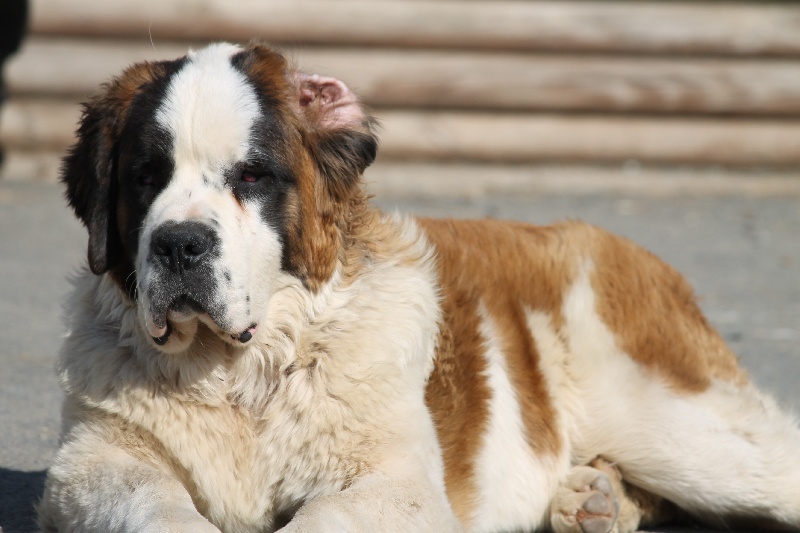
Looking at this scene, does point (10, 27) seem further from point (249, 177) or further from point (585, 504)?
point (585, 504)

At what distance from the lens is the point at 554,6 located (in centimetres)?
936

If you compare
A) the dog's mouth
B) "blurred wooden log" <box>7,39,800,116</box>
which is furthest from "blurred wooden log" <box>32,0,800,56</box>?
the dog's mouth

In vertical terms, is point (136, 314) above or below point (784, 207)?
above

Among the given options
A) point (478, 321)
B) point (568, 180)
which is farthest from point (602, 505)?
point (568, 180)

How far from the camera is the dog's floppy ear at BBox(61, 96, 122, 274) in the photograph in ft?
11.1

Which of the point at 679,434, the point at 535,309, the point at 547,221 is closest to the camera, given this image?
the point at 679,434

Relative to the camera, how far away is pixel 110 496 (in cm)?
312

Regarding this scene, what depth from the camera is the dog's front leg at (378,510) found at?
3020mm

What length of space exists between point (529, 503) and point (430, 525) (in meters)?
0.84

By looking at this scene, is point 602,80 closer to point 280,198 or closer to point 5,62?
point 5,62

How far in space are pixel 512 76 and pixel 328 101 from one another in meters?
6.00

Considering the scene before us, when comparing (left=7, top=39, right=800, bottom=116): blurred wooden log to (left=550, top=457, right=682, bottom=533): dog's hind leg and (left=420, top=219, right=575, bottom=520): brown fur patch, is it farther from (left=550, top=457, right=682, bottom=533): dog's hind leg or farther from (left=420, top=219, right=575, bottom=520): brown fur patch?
(left=550, top=457, right=682, bottom=533): dog's hind leg

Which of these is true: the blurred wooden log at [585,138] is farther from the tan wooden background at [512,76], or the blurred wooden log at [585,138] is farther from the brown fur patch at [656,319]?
the brown fur patch at [656,319]

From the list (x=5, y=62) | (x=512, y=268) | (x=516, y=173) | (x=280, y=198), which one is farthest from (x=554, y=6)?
(x=280, y=198)
